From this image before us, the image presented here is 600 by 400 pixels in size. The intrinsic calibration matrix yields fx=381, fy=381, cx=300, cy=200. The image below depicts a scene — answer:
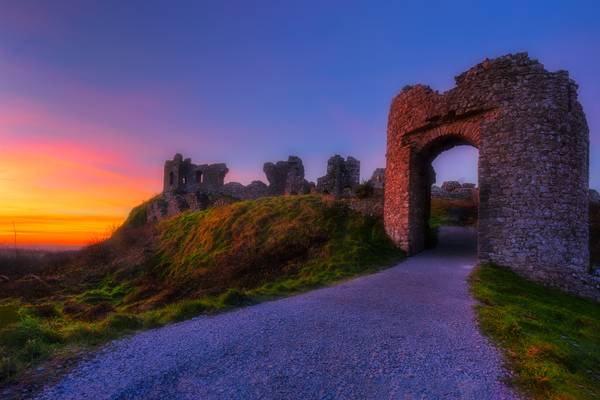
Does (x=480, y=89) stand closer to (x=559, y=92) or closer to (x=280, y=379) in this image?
(x=559, y=92)

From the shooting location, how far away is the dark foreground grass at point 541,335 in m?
4.50

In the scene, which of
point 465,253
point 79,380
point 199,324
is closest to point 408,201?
point 465,253

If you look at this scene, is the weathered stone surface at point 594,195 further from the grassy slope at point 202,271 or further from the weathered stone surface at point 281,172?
the weathered stone surface at point 281,172

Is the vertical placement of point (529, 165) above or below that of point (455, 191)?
above

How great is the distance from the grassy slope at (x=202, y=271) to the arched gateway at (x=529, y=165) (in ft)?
13.4

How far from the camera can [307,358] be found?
196 inches

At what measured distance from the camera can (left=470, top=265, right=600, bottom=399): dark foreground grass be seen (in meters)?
4.50

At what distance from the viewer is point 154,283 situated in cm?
1678

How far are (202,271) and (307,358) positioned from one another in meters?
11.2

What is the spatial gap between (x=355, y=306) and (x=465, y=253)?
359 inches

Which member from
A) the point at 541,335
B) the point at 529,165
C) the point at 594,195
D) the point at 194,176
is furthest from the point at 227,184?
the point at 541,335

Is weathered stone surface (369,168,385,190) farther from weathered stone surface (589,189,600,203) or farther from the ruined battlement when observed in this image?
weathered stone surface (589,189,600,203)

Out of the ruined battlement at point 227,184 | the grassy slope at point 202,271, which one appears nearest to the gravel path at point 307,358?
the grassy slope at point 202,271

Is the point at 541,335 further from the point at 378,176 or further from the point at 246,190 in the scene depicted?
the point at 246,190
